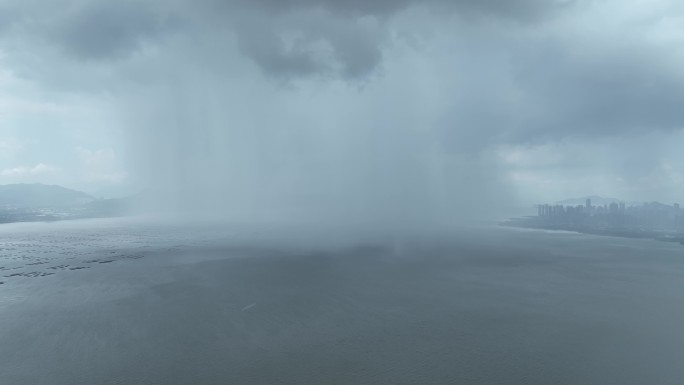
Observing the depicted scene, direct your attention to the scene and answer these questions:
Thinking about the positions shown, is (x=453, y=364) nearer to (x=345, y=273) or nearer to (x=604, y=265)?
(x=345, y=273)

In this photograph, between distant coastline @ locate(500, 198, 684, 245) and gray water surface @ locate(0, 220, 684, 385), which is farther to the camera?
distant coastline @ locate(500, 198, 684, 245)

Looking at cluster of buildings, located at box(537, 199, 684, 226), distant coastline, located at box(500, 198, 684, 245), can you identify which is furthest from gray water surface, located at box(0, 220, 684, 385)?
cluster of buildings, located at box(537, 199, 684, 226)

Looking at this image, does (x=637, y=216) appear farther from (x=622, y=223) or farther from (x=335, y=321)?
(x=335, y=321)

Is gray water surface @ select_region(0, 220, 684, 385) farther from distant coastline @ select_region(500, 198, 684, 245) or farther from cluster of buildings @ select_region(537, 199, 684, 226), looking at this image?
cluster of buildings @ select_region(537, 199, 684, 226)

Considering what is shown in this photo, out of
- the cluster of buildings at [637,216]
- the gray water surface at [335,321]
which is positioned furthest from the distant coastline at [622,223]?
the gray water surface at [335,321]

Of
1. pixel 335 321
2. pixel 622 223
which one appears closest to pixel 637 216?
pixel 622 223

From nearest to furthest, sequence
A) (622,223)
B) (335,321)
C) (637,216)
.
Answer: (335,321)
(622,223)
(637,216)

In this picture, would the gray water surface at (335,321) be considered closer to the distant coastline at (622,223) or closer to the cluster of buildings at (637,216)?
the distant coastline at (622,223)

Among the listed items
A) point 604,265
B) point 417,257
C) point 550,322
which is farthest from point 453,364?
point 604,265
